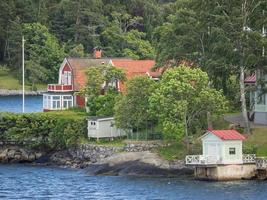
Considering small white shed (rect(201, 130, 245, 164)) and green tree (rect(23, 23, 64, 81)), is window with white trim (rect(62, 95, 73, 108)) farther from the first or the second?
green tree (rect(23, 23, 64, 81))

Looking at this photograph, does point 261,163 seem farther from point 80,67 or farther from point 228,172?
point 80,67

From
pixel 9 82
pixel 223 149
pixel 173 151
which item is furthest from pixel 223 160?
pixel 9 82

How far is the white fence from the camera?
80562mm

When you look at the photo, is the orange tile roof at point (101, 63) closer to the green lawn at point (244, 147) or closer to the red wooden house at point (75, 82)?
the red wooden house at point (75, 82)

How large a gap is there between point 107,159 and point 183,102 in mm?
7957

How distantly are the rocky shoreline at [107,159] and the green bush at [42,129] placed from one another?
83 cm

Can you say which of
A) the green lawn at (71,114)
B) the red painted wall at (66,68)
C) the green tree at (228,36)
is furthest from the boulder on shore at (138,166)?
the red painted wall at (66,68)

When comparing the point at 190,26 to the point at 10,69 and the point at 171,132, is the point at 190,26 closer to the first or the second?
the point at 171,132

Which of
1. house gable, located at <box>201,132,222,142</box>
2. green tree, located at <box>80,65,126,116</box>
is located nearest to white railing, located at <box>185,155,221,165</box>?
house gable, located at <box>201,132,222,142</box>

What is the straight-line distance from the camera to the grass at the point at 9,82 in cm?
18675

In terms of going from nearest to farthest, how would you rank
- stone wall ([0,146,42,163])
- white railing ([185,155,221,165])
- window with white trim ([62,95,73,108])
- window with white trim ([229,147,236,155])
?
white railing ([185,155,221,165])
window with white trim ([229,147,236,155])
stone wall ([0,146,42,163])
window with white trim ([62,95,73,108])

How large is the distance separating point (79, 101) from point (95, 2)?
8308 cm

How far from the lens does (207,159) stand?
8081 cm

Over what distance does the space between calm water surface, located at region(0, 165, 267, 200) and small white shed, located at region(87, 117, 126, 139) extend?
713 centimetres
